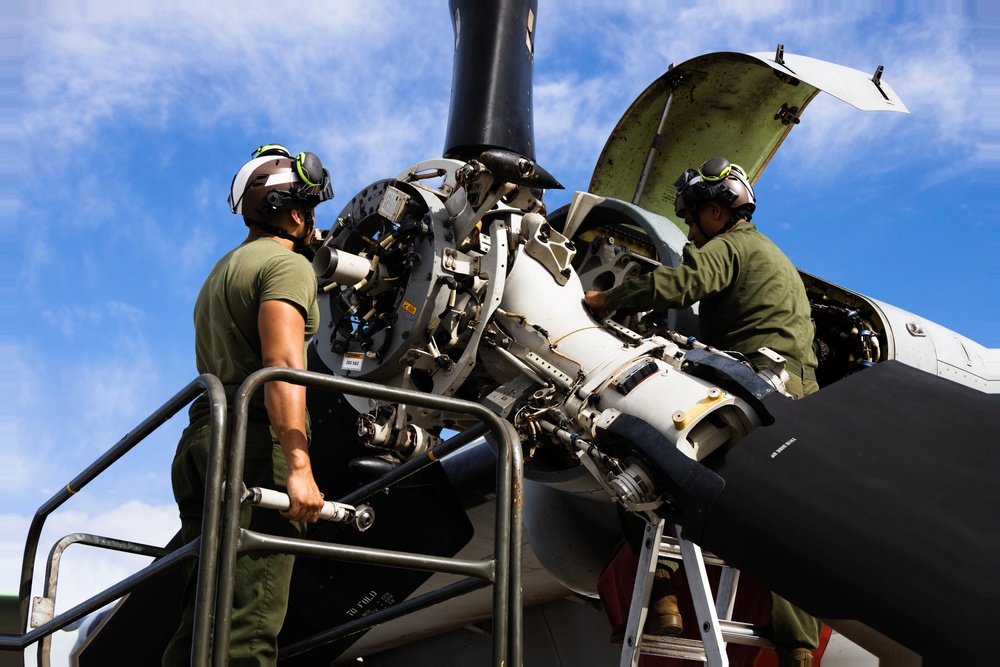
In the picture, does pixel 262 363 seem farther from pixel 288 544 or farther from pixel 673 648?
pixel 673 648

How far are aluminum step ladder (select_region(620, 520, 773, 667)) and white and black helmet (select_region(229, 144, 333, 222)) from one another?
6.40ft

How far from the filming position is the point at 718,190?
5.33 metres

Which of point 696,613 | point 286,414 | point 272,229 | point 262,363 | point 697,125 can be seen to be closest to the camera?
point 286,414

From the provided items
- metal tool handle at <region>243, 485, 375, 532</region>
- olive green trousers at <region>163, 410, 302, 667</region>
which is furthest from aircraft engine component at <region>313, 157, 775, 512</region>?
olive green trousers at <region>163, 410, 302, 667</region>

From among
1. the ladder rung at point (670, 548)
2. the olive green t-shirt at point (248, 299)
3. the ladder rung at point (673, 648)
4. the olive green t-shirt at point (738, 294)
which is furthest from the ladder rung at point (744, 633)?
the olive green t-shirt at point (248, 299)

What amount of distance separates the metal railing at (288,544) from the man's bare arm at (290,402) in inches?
11.2

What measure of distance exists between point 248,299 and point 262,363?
23 centimetres

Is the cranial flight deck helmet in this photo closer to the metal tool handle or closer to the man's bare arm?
the man's bare arm

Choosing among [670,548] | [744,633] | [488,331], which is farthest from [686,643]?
[488,331]

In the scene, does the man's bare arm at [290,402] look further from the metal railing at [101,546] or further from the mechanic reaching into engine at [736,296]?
the mechanic reaching into engine at [736,296]

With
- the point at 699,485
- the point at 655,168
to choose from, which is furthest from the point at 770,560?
the point at 655,168

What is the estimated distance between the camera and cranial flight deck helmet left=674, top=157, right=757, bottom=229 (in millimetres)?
5336

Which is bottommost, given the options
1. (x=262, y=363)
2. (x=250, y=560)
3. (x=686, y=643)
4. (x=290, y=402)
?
(x=686, y=643)

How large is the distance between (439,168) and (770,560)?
304 centimetres
